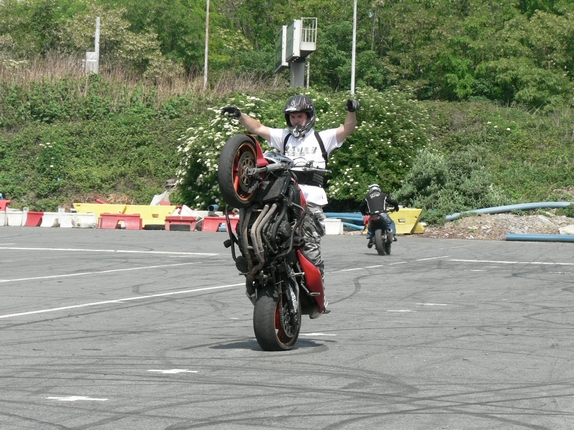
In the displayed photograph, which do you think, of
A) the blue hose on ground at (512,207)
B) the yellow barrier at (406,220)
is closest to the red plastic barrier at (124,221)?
the yellow barrier at (406,220)

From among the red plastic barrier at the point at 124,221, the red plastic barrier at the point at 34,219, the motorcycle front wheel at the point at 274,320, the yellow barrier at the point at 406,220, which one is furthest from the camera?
the red plastic barrier at the point at 34,219

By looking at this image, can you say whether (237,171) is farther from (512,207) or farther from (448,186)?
(448,186)

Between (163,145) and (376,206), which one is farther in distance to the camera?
(163,145)

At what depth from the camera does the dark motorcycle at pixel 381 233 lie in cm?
2041

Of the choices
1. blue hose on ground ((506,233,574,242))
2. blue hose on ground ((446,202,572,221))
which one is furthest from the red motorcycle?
blue hose on ground ((446,202,572,221))

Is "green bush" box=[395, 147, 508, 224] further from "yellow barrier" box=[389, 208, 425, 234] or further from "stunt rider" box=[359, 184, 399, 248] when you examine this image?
"stunt rider" box=[359, 184, 399, 248]

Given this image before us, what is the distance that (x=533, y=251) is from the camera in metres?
22.7

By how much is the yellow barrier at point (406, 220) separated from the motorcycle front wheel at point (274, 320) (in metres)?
22.1

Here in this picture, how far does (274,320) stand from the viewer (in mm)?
7648

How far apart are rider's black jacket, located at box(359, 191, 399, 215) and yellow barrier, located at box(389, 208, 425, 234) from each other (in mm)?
8406

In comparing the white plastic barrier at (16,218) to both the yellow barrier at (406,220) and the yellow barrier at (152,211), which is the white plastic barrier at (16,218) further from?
the yellow barrier at (406,220)

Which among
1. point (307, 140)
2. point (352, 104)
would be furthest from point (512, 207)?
point (352, 104)

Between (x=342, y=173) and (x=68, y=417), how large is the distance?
101 ft

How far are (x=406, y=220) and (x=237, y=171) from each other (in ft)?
75.0
